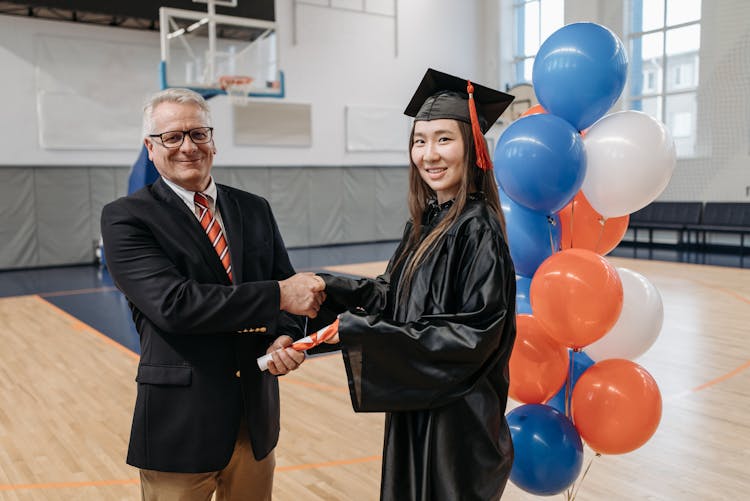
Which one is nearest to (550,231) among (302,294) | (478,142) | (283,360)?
(478,142)

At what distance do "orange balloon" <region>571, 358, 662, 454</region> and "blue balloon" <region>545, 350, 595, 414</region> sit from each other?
211 millimetres

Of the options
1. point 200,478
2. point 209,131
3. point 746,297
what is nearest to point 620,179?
point 209,131

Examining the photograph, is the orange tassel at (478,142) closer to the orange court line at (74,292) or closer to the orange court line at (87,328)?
the orange court line at (87,328)

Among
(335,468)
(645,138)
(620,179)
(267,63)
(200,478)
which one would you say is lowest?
(335,468)

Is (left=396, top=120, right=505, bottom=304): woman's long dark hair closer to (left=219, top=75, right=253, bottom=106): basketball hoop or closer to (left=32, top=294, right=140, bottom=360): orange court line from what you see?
(left=32, top=294, right=140, bottom=360): orange court line

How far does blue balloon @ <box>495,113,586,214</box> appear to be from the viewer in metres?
2.93

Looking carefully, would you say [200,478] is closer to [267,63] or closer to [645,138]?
[645,138]

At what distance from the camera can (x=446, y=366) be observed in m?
1.93

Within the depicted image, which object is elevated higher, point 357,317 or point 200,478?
point 357,317

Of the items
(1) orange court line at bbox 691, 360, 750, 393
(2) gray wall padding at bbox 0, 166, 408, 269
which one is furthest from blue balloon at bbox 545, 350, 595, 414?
(2) gray wall padding at bbox 0, 166, 408, 269

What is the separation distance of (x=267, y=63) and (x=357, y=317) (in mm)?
15707

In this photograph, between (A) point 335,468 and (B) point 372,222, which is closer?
(A) point 335,468

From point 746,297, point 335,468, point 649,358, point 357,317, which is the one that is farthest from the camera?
point 746,297

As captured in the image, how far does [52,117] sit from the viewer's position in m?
14.2
